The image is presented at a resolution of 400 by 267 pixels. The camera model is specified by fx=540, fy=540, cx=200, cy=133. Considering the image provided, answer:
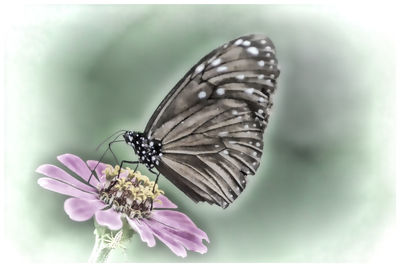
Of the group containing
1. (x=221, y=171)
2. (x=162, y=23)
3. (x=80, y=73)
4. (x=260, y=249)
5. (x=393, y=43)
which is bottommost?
(x=260, y=249)

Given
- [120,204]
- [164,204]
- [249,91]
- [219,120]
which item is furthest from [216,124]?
[120,204]

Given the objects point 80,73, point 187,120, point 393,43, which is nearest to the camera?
point 187,120

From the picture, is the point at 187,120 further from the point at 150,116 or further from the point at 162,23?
the point at 162,23

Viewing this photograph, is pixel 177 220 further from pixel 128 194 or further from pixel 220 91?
pixel 220 91

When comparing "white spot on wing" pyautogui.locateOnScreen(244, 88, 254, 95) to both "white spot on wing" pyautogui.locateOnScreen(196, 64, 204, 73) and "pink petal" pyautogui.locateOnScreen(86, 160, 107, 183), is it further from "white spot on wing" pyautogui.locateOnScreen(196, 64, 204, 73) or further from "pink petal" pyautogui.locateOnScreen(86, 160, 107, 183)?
"pink petal" pyautogui.locateOnScreen(86, 160, 107, 183)

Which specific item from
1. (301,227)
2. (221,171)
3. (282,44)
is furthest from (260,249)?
(282,44)

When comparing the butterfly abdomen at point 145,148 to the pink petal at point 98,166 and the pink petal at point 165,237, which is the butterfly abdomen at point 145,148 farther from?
the pink petal at point 165,237
